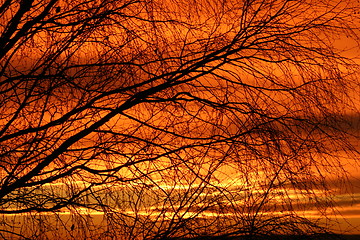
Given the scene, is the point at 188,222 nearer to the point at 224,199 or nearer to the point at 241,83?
the point at 224,199

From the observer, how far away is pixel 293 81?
6078mm

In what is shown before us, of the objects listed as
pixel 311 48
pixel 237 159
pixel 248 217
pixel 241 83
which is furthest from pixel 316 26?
pixel 248 217

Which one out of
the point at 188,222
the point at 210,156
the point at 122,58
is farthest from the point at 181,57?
the point at 188,222

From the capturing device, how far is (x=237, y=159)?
5.83m

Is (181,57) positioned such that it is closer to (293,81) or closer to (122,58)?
(122,58)

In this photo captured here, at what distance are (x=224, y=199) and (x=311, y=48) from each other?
4.80ft

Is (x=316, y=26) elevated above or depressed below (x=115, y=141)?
above

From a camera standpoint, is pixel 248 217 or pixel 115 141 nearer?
pixel 248 217

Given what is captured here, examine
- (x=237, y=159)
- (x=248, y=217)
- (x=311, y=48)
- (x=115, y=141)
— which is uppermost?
(x=311, y=48)

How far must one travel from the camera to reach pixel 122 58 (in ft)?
20.0

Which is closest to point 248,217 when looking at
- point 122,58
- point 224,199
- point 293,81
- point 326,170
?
point 224,199

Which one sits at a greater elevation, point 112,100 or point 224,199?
point 112,100

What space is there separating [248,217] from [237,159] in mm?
461

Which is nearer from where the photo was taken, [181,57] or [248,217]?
[248,217]
